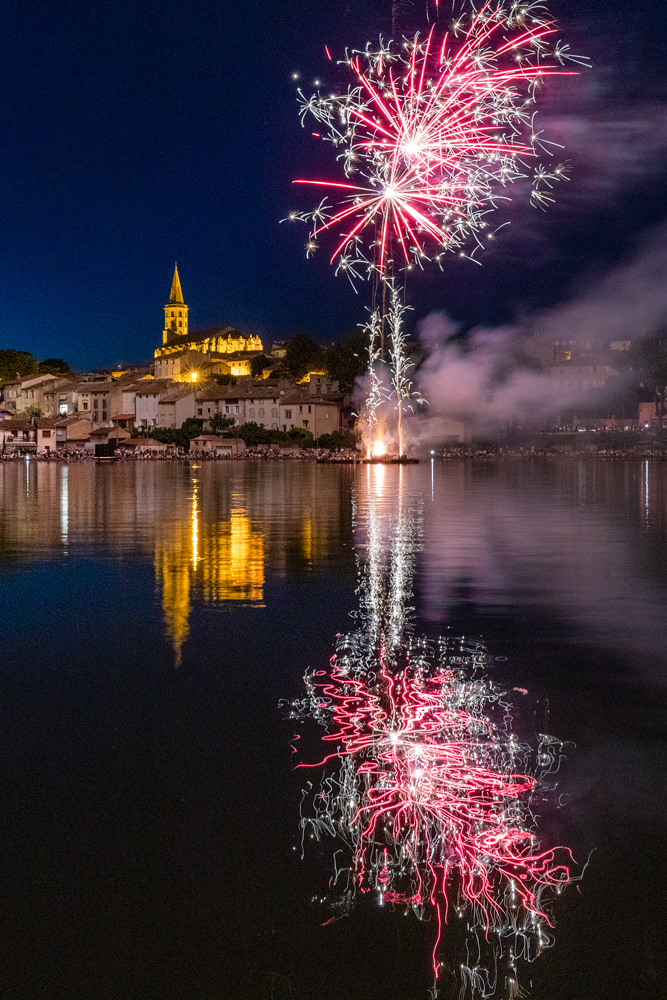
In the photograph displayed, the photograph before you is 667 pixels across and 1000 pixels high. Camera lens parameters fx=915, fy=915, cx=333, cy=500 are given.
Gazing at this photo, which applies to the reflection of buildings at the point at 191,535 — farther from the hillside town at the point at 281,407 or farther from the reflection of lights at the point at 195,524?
the hillside town at the point at 281,407

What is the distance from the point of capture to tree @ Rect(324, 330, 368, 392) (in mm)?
96250

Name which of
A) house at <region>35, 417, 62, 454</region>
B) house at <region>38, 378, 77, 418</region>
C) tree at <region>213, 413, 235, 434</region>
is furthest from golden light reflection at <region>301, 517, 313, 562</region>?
house at <region>38, 378, 77, 418</region>

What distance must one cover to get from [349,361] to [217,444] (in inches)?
666

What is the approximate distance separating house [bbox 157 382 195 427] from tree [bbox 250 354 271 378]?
1869 centimetres

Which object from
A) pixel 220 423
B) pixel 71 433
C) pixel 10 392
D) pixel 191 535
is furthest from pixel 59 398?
pixel 191 535

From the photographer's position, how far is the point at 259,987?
2957 millimetres

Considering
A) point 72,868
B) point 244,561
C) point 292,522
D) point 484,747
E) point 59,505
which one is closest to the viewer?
point 72,868

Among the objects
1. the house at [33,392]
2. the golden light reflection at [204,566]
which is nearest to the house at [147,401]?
the house at [33,392]

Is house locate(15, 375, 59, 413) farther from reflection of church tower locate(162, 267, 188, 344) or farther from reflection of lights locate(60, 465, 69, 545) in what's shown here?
reflection of lights locate(60, 465, 69, 545)

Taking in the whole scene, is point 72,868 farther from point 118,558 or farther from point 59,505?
point 59,505

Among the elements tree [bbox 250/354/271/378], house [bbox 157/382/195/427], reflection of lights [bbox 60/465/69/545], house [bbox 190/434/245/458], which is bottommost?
reflection of lights [bbox 60/465/69/545]

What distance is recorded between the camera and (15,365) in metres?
130

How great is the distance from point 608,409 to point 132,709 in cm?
9476

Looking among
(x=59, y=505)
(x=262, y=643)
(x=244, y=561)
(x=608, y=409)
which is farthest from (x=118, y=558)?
(x=608, y=409)
